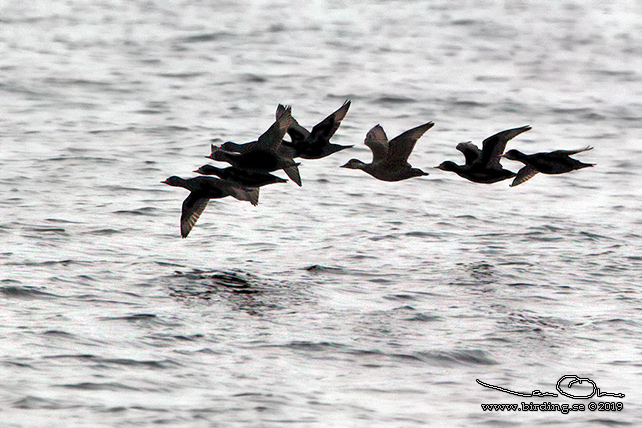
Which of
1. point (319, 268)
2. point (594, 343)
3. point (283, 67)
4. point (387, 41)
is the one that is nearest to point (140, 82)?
point (283, 67)

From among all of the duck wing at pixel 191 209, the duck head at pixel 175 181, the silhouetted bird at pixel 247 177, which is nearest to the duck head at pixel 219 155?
the silhouetted bird at pixel 247 177

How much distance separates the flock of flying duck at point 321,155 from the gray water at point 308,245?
1526 millimetres

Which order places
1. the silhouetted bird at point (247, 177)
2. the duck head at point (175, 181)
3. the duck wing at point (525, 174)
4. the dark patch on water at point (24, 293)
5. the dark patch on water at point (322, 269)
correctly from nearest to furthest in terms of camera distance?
the dark patch on water at point (24, 293) < the silhouetted bird at point (247, 177) < the duck wing at point (525, 174) < the duck head at point (175, 181) < the dark patch on water at point (322, 269)

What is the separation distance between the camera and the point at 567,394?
1525cm

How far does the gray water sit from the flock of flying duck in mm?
1526

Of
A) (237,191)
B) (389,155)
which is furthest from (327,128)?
(237,191)

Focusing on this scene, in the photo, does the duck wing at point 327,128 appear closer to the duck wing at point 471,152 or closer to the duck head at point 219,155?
the duck head at point 219,155

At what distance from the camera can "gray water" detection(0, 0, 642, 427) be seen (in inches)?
598

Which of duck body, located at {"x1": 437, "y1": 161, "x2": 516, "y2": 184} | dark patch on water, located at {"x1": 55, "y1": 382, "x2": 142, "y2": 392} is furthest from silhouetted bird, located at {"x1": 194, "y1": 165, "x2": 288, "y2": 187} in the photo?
dark patch on water, located at {"x1": 55, "y1": 382, "x2": 142, "y2": 392}

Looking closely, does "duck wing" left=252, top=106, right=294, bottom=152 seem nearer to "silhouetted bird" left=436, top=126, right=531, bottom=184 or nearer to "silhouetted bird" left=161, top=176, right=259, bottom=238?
"silhouetted bird" left=161, top=176, right=259, bottom=238

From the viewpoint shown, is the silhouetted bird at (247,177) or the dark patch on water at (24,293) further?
the silhouetted bird at (247,177)

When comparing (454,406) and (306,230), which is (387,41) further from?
(454,406)

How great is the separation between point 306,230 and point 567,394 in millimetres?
8674

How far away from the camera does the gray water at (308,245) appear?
49.8ft
